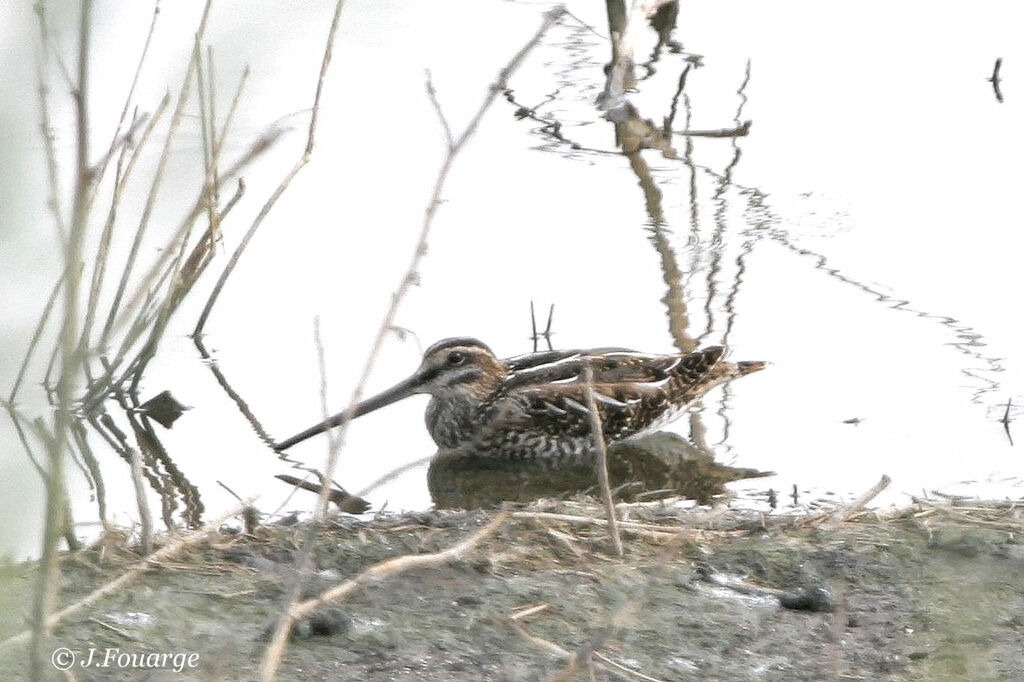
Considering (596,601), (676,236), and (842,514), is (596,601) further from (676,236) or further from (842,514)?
(676,236)

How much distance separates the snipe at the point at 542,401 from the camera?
6035mm

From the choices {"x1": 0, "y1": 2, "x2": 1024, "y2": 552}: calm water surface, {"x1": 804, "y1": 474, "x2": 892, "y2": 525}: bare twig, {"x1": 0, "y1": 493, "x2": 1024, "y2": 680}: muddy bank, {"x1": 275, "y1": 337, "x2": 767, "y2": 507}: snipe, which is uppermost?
{"x1": 0, "y1": 2, "x2": 1024, "y2": 552}: calm water surface

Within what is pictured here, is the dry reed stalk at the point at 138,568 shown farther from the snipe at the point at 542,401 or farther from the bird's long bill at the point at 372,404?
the snipe at the point at 542,401

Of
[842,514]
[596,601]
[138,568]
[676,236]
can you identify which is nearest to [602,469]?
[596,601]

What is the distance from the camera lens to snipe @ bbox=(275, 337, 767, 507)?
6035 mm

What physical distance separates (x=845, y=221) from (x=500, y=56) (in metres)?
2.41

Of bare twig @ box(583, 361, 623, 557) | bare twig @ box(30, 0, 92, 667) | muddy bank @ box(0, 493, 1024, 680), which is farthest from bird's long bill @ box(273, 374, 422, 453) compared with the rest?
bare twig @ box(30, 0, 92, 667)

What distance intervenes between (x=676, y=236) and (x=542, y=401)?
142 centimetres

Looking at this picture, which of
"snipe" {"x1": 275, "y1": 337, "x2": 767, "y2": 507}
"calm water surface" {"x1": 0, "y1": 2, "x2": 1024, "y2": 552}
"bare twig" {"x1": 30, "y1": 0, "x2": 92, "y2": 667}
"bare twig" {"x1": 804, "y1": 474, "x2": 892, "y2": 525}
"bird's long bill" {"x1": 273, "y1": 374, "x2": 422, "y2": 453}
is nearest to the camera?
"bare twig" {"x1": 30, "y1": 0, "x2": 92, "y2": 667}

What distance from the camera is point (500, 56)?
8.93 metres

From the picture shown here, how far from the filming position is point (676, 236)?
7230 mm

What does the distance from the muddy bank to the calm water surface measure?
116 cm

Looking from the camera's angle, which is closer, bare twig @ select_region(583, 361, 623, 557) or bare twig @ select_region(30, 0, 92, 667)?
bare twig @ select_region(30, 0, 92, 667)

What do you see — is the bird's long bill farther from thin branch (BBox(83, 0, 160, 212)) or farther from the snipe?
thin branch (BBox(83, 0, 160, 212))
